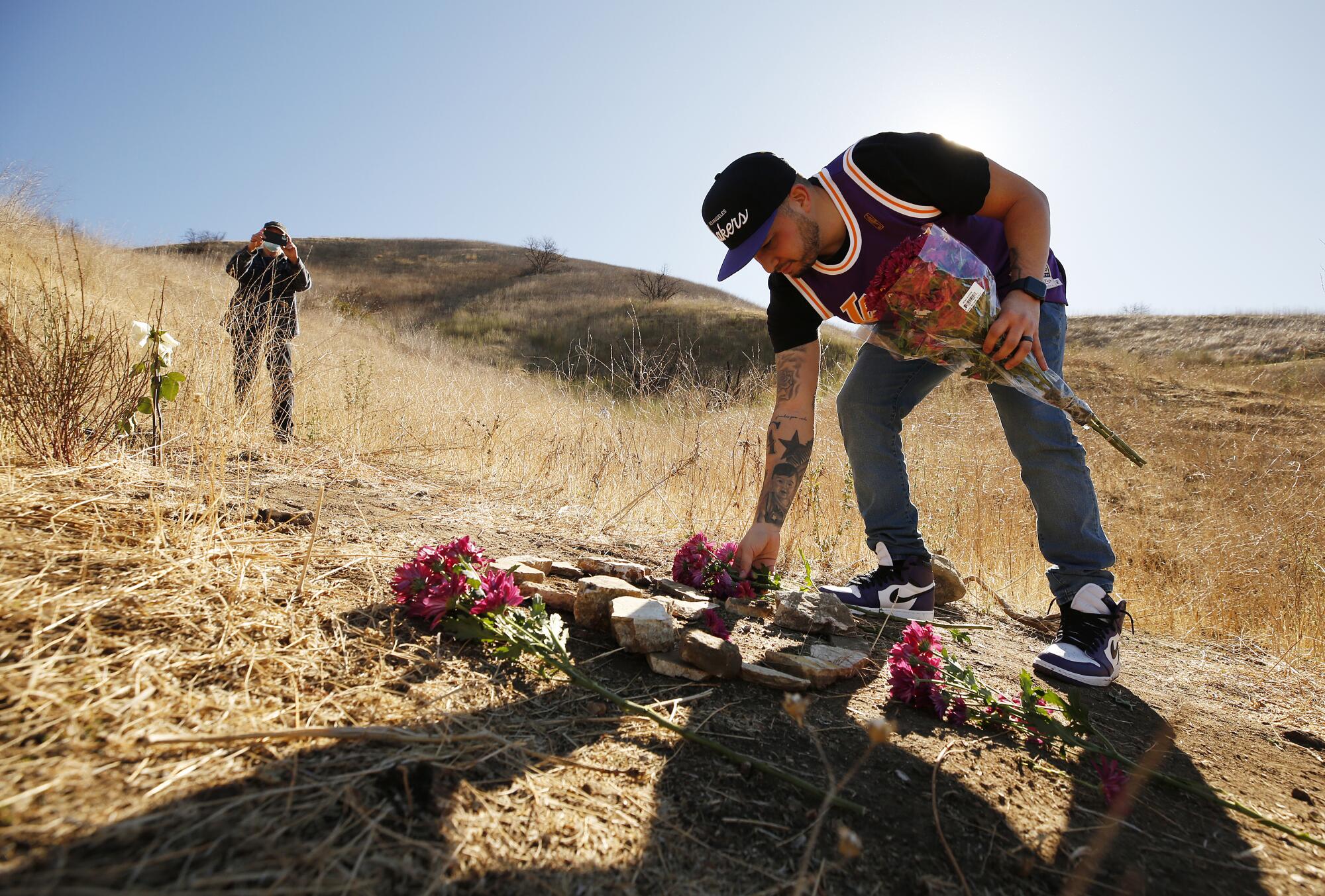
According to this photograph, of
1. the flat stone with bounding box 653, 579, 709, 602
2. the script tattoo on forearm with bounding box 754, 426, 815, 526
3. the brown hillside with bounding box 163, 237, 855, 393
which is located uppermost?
the brown hillside with bounding box 163, 237, 855, 393

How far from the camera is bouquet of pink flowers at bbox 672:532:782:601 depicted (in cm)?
227

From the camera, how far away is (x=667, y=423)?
6.15m

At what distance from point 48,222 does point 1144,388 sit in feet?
74.9

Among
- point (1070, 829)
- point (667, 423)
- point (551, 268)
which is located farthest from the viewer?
point (551, 268)

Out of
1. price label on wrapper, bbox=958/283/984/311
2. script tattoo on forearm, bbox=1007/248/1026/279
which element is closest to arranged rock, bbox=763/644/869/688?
price label on wrapper, bbox=958/283/984/311

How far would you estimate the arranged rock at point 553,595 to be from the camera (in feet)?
5.98

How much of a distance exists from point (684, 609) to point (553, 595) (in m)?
0.39

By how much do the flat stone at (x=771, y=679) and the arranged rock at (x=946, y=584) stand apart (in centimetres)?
152

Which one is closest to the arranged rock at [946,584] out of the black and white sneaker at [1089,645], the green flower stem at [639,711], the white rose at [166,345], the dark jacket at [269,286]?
the black and white sneaker at [1089,645]

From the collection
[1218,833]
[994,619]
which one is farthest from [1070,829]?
[994,619]

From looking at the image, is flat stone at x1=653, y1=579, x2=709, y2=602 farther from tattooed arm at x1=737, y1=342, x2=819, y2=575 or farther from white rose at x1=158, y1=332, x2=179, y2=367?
white rose at x1=158, y1=332, x2=179, y2=367

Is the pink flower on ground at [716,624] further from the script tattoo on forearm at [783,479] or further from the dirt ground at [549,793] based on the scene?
the script tattoo on forearm at [783,479]

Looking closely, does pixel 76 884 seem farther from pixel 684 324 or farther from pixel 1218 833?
pixel 684 324

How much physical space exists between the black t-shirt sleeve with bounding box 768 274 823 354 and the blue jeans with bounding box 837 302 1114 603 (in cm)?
31
